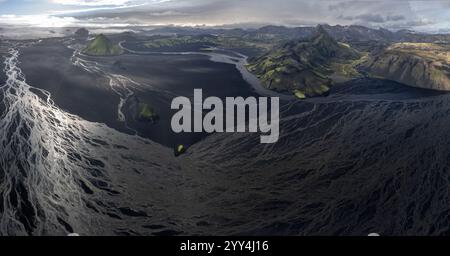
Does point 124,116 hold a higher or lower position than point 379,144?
higher

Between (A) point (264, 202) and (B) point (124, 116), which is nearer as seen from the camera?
(A) point (264, 202)

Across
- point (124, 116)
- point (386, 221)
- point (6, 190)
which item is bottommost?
point (386, 221)

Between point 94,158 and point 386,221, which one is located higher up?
point 94,158

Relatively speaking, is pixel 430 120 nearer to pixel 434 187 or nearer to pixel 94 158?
pixel 434 187

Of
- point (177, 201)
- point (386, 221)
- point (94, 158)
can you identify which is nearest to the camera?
point (386, 221)

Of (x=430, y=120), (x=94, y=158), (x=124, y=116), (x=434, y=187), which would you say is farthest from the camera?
(x=430, y=120)

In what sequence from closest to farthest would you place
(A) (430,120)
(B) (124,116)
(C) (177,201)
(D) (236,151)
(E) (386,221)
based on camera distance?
(E) (386,221)
(C) (177,201)
(D) (236,151)
(B) (124,116)
(A) (430,120)

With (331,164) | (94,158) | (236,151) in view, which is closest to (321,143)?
(331,164)

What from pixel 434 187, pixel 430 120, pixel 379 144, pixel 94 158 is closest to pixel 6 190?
pixel 94 158

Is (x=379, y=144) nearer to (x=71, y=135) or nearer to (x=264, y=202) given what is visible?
(x=264, y=202)
